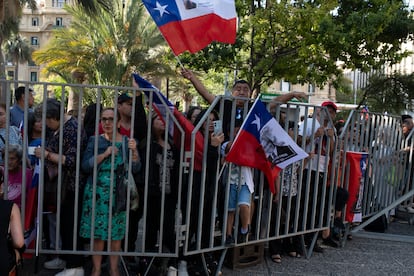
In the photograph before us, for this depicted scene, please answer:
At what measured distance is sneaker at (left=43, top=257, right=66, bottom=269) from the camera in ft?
15.5

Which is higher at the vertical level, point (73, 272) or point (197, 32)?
point (197, 32)

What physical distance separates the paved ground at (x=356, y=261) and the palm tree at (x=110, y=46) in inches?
552

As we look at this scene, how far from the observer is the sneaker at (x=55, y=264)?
4.71m

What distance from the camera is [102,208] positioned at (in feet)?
13.3

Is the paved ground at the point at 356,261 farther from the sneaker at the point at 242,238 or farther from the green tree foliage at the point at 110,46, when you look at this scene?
the green tree foliage at the point at 110,46

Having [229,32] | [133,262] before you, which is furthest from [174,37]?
[133,262]

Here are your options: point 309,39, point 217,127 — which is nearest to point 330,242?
point 217,127

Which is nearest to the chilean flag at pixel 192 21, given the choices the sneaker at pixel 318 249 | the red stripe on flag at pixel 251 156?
the red stripe on flag at pixel 251 156

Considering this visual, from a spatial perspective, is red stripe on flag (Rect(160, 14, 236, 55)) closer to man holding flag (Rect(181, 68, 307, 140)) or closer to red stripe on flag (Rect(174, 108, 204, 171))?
man holding flag (Rect(181, 68, 307, 140))

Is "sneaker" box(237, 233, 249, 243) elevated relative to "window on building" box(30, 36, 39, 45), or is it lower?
lower

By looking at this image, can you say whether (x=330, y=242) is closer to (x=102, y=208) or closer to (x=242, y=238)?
(x=242, y=238)

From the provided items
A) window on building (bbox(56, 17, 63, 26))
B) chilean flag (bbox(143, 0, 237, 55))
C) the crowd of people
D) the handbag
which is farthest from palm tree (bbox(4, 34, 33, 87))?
the handbag

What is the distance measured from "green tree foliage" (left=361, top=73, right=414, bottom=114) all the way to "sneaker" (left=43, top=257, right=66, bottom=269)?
1109 centimetres

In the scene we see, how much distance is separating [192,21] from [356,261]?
346 cm
